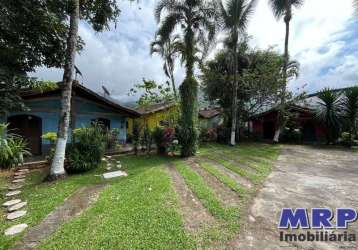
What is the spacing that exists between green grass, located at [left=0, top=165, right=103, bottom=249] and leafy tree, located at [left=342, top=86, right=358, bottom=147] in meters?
16.6

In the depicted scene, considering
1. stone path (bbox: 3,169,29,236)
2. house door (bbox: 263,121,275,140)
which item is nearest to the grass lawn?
stone path (bbox: 3,169,29,236)

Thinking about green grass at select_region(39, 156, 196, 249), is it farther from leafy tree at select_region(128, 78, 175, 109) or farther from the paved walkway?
leafy tree at select_region(128, 78, 175, 109)

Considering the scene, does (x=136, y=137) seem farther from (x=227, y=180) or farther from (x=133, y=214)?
(x=133, y=214)

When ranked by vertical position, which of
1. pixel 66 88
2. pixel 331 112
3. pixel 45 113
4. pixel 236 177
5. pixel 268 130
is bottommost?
pixel 236 177

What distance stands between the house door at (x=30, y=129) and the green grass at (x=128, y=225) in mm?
8554

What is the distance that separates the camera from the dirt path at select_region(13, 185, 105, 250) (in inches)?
116

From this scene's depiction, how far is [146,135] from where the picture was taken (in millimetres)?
11180

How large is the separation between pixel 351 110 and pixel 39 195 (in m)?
18.3

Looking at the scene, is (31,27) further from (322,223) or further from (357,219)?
(357,219)

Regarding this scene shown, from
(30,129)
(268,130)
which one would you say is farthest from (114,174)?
(268,130)

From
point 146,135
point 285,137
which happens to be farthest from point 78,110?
point 285,137

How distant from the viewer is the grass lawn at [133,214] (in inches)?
Answer: 113

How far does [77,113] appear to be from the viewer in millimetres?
11734

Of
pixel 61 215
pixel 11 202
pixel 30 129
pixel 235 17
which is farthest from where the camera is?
pixel 235 17
